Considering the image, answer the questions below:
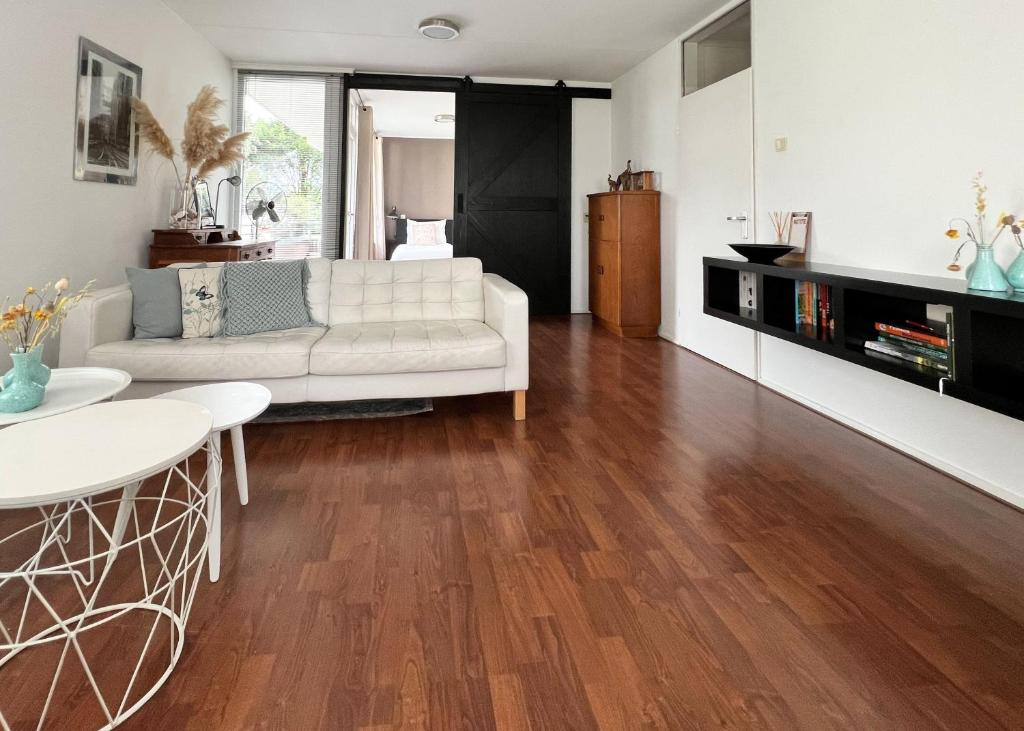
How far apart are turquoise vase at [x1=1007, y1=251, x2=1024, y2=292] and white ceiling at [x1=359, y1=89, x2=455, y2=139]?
5.99m

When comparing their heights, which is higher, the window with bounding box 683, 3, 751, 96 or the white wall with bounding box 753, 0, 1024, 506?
the window with bounding box 683, 3, 751, 96

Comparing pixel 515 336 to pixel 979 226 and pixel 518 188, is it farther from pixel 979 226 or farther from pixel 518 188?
pixel 518 188

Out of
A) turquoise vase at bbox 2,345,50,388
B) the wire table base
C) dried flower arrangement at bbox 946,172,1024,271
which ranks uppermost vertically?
dried flower arrangement at bbox 946,172,1024,271

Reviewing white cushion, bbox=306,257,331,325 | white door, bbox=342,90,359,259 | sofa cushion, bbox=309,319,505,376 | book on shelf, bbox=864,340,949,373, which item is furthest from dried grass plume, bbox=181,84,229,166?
book on shelf, bbox=864,340,949,373

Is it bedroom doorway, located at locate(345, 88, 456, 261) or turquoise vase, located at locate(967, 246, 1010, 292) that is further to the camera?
bedroom doorway, located at locate(345, 88, 456, 261)

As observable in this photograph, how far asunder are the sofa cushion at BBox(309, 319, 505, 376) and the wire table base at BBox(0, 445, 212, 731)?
118 cm

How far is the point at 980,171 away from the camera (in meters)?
2.47

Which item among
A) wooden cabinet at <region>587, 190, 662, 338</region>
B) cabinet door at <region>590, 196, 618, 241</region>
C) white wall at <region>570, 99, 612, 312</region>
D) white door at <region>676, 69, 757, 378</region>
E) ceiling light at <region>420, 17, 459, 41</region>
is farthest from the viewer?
white wall at <region>570, 99, 612, 312</region>

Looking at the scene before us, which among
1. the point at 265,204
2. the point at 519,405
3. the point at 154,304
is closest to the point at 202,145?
the point at 265,204

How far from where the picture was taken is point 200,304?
3.34 metres

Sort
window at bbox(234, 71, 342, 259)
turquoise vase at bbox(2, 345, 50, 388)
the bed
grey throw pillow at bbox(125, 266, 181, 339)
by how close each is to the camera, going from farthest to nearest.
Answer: the bed < window at bbox(234, 71, 342, 259) < grey throw pillow at bbox(125, 266, 181, 339) < turquoise vase at bbox(2, 345, 50, 388)

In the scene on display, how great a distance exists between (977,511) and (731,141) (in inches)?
119

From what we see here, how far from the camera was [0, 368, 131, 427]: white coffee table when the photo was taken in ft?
5.87

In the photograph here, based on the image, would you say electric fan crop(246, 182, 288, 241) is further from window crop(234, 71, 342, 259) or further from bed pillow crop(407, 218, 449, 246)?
bed pillow crop(407, 218, 449, 246)
